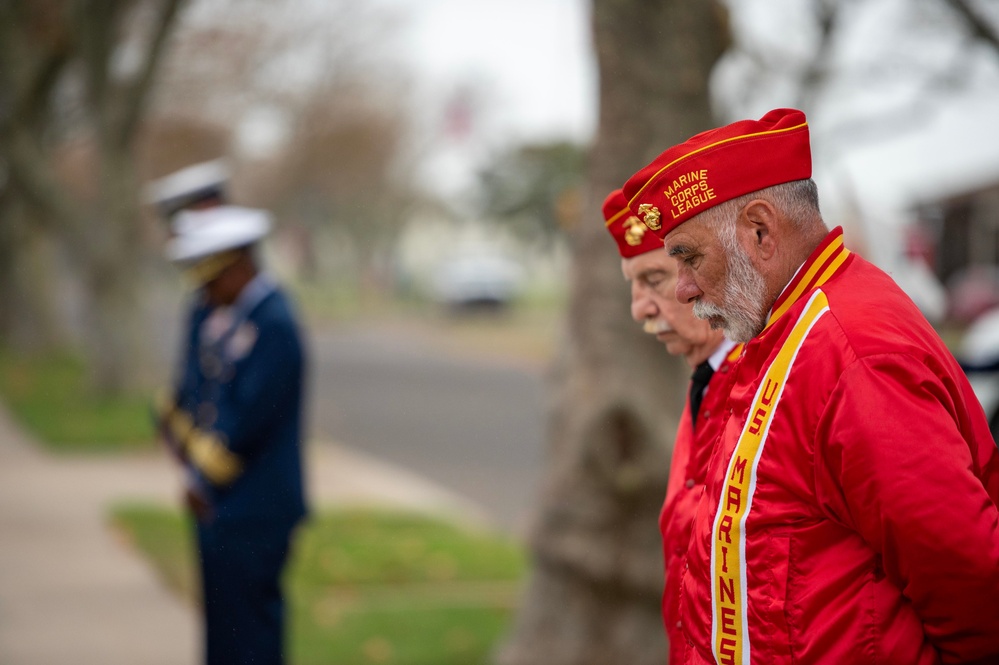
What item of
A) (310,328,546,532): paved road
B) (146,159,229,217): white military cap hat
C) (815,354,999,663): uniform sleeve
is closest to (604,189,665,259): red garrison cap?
(815,354,999,663): uniform sleeve

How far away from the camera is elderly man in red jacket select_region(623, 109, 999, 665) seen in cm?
160

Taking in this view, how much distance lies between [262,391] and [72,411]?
11.4 metres

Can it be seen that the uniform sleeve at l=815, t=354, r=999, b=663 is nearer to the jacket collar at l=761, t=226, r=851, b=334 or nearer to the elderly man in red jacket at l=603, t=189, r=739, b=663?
the jacket collar at l=761, t=226, r=851, b=334

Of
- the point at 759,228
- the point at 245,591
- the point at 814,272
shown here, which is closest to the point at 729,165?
the point at 759,228

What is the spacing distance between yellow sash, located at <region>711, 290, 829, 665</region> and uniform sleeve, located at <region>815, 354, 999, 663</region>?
5.0 inches

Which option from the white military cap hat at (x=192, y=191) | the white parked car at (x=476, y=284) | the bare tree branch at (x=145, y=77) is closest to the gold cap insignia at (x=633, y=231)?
the white military cap hat at (x=192, y=191)

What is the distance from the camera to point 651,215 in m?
1.95

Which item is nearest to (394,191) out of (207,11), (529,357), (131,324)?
(529,357)

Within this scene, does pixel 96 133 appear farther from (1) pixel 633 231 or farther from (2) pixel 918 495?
(2) pixel 918 495

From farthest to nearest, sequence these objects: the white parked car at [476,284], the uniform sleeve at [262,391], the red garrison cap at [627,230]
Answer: the white parked car at [476,284]
the uniform sleeve at [262,391]
the red garrison cap at [627,230]

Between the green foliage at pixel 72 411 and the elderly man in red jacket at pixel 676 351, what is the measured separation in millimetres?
10445

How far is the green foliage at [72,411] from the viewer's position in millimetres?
12242

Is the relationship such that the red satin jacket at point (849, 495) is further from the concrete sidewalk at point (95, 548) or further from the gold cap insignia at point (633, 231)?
the concrete sidewalk at point (95, 548)

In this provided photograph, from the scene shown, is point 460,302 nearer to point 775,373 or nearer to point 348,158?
point 348,158
